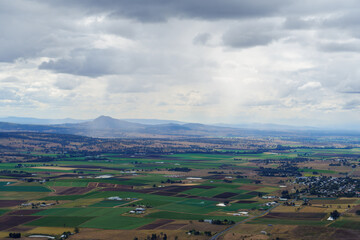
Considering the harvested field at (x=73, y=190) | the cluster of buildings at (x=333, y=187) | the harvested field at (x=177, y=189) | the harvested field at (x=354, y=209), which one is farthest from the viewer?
the harvested field at (x=177, y=189)

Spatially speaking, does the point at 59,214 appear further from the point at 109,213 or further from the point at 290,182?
the point at 290,182

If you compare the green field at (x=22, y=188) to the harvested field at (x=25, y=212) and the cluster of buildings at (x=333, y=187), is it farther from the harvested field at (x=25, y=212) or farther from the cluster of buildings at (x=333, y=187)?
the cluster of buildings at (x=333, y=187)

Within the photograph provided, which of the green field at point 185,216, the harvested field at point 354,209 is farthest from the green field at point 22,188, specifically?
the harvested field at point 354,209

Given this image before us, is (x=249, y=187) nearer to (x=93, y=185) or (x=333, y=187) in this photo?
(x=333, y=187)

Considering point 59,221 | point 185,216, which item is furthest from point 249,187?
point 59,221

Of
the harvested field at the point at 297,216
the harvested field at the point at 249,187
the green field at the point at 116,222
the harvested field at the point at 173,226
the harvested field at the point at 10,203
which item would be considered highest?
the harvested field at the point at 297,216

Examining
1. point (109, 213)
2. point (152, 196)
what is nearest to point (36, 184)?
point (152, 196)

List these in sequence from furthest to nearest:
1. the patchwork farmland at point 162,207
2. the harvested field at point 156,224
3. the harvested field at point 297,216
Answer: the harvested field at point 297,216
the harvested field at point 156,224
the patchwork farmland at point 162,207

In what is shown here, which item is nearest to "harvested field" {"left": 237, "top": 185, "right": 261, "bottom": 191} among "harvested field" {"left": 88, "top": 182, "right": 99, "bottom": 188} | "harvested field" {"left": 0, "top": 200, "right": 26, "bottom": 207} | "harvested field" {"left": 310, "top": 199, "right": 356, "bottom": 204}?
"harvested field" {"left": 310, "top": 199, "right": 356, "bottom": 204}
